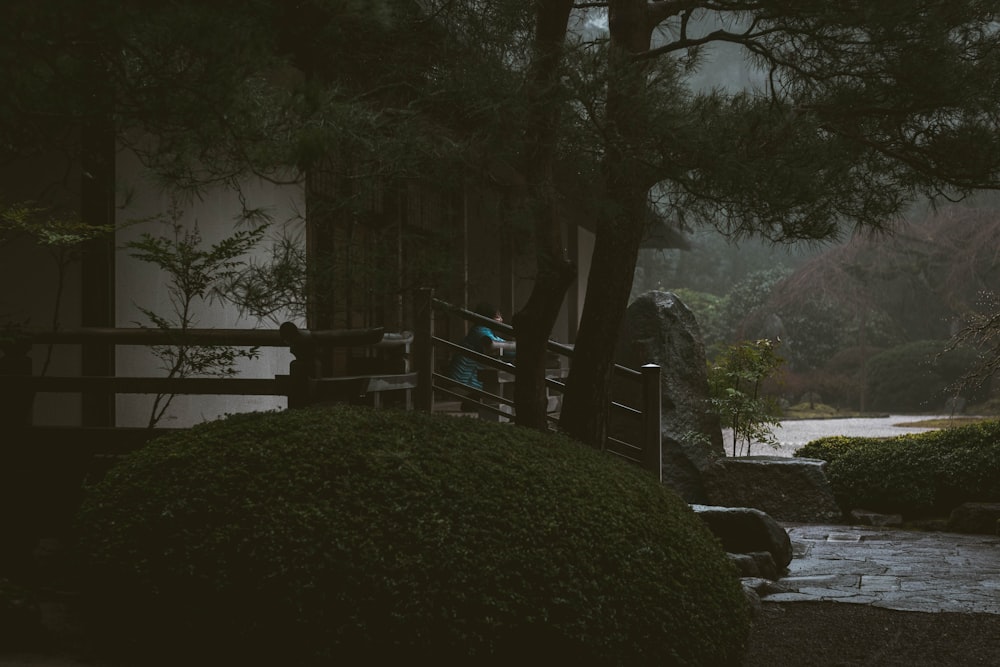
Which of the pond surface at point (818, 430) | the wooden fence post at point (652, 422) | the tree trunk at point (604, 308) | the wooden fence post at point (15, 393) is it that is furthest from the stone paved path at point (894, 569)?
the pond surface at point (818, 430)

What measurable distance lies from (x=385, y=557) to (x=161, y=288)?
473 cm

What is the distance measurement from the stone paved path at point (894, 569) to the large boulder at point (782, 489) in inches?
16.3

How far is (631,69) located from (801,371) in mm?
28788

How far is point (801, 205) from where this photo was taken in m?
6.01

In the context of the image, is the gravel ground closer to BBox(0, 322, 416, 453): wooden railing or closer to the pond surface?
BBox(0, 322, 416, 453): wooden railing

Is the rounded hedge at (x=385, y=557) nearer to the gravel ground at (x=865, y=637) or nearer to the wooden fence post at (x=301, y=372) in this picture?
the wooden fence post at (x=301, y=372)

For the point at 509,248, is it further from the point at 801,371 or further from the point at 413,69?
the point at 801,371

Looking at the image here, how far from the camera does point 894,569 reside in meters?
8.16

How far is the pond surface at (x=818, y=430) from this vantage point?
18.0 meters

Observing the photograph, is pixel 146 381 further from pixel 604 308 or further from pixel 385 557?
pixel 604 308

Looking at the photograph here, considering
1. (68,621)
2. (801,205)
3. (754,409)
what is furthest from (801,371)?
(68,621)

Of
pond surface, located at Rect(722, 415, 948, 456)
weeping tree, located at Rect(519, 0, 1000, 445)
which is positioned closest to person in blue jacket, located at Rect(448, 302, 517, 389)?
weeping tree, located at Rect(519, 0, 1000, 445)

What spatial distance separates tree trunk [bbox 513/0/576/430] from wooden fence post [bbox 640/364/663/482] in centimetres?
199

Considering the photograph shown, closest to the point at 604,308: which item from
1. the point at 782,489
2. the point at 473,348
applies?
the point at 473,348
